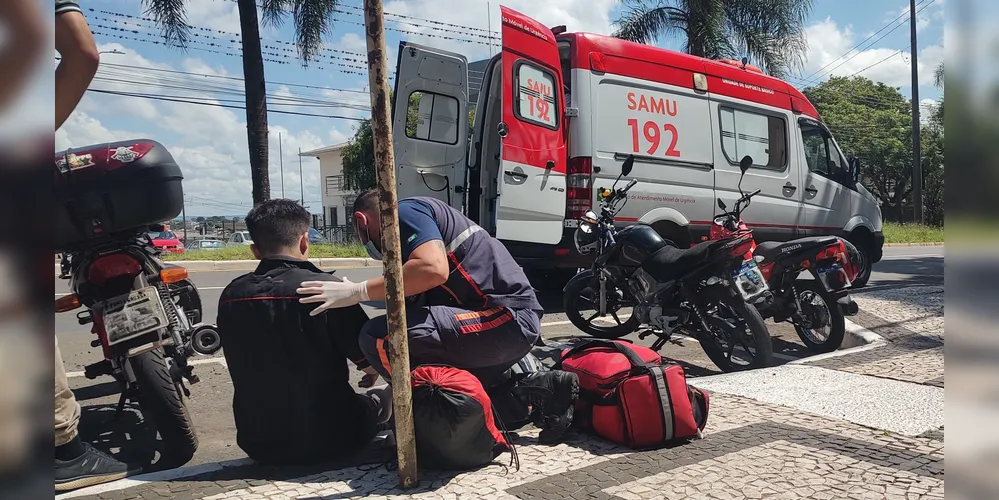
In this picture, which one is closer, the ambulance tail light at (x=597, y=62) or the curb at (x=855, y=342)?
the curb at (x=855, y=342)

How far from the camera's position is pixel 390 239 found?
256cm

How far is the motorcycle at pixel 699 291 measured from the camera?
478 cm

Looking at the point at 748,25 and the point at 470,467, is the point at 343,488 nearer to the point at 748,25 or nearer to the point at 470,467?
the point at 470,467

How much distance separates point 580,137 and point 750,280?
2.58 m

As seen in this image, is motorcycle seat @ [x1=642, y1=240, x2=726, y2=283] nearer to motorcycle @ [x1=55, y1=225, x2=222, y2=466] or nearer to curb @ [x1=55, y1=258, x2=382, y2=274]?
motorcycle @ [x1=55, y1=225, x2=222, y2=466]

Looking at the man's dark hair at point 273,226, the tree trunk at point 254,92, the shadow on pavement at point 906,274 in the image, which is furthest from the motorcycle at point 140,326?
the tree trunk at point 254,92

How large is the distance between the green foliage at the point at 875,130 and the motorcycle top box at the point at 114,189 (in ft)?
123

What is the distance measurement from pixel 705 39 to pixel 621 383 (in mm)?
16481

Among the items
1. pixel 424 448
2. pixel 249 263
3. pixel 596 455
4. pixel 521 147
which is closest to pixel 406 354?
pixel 424 448

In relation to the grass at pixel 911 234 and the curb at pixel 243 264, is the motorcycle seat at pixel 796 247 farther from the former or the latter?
the grass at pixel 911 234

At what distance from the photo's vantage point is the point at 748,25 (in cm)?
1852

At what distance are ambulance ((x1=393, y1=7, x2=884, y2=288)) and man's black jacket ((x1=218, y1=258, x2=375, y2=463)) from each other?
367cm

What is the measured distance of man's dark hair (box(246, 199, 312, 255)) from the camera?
2.94 metres

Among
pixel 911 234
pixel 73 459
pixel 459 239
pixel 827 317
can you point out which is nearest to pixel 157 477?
pixel 73 459
